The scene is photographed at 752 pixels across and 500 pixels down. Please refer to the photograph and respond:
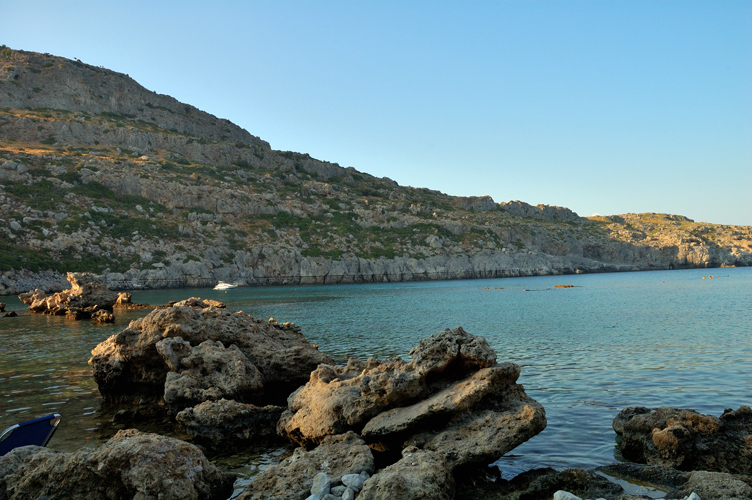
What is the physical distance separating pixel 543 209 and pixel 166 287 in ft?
494

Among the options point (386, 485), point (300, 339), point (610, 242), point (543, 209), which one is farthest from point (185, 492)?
point (543, 209)

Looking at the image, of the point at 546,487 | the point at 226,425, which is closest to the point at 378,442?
the point at 546,487

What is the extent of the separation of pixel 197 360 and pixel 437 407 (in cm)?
777

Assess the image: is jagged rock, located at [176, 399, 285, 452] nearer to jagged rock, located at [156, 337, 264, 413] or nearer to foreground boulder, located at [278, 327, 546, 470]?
foreground boulder, located at [278, 327, 546, 470]

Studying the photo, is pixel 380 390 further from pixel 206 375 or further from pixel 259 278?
pixel 259 278

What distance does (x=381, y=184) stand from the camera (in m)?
171

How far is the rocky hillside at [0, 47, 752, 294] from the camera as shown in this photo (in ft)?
252

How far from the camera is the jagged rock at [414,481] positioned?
6.50m

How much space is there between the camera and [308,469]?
25.4ft

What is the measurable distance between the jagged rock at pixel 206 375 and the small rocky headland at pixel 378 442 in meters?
0.04

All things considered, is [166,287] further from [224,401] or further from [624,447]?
[624,447]

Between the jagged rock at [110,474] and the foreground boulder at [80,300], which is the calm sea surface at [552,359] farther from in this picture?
the foreground boulder at [80,300]

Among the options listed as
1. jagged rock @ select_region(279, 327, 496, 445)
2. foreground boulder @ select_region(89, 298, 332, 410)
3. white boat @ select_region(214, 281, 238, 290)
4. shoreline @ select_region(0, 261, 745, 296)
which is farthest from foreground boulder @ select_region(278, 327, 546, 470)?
white boat @ select_region(214, 281, 238, 290)

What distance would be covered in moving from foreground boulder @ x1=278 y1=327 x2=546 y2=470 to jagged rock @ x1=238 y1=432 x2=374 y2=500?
2.85 feet
